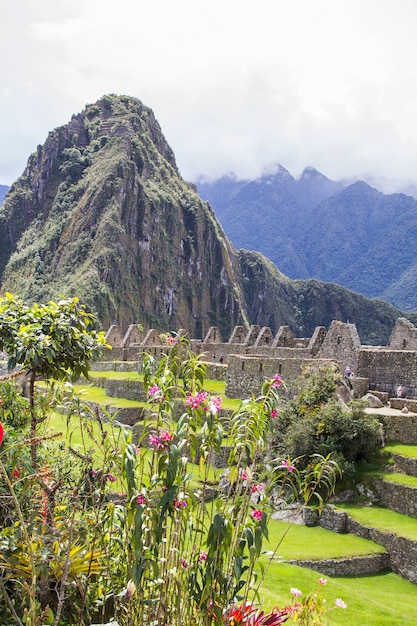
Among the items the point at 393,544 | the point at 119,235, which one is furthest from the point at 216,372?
the point at 119,235

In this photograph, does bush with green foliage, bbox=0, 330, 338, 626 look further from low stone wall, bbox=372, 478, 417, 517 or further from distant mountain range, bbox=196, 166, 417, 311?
distant mountain range, bbox=196, 166, 417, 311

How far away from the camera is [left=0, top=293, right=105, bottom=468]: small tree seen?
633cm

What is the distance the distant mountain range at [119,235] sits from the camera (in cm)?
14475

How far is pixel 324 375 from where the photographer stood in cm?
1498

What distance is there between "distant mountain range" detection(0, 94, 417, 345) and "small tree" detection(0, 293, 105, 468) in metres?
121

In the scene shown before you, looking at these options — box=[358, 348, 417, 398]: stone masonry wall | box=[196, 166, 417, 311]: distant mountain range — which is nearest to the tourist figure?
box=[358, 348, 417, 398]: stone masonry wall

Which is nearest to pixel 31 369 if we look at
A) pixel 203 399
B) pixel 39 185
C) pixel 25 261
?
pixel 203 399

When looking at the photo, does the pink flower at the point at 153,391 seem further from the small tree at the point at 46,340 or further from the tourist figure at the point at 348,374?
the tourist figure at the point at 348,374

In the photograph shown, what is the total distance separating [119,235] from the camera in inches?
6088

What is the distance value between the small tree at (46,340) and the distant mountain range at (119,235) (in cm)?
12124

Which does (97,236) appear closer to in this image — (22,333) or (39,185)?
(39,185)

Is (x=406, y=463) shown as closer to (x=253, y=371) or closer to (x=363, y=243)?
(x=253, y=371)

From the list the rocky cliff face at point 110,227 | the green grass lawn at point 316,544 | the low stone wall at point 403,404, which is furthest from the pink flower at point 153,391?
the rocky cliff face at point 110,227

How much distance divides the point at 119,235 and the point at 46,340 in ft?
495
